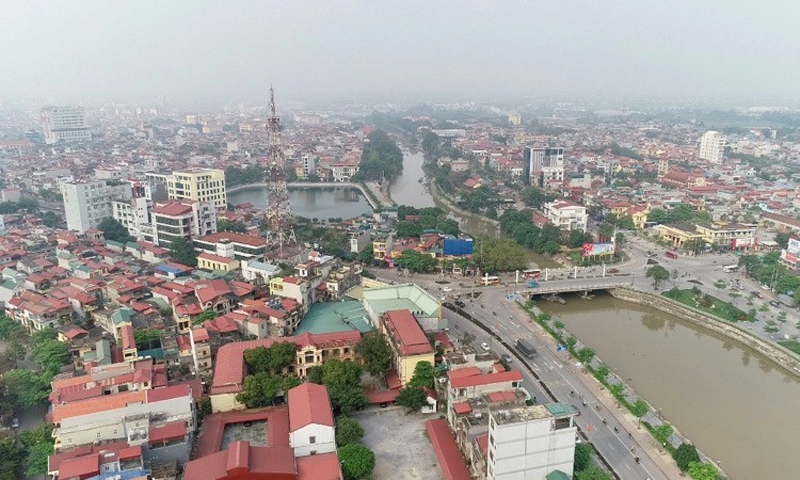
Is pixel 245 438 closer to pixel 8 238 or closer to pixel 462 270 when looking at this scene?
pixel 462 270

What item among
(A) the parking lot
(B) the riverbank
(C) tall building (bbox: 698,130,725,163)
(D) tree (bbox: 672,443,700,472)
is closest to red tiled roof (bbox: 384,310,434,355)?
(A) the parking lot

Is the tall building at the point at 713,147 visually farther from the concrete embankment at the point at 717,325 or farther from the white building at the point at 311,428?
the white building at the point at 311,428

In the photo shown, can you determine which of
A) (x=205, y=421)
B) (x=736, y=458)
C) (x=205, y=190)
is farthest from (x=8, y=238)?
(x=736, y=458)

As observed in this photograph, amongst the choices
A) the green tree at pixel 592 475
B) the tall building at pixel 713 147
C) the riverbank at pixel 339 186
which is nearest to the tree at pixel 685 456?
the green tree at pixel 592 475

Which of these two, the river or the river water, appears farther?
the river

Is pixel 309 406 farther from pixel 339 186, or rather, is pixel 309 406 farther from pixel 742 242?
pixel 339 186

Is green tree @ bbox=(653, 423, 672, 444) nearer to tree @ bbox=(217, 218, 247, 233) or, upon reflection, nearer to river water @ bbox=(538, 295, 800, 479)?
river water @ bbox=(538, 295, 800, 479)

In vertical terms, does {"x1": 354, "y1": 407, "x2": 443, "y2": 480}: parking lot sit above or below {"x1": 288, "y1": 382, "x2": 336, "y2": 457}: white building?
below
